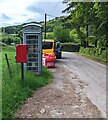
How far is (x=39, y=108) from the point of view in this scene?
29.8ft

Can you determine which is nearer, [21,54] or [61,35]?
[21,54]

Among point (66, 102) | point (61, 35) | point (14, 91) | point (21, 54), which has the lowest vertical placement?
point (66, 102)

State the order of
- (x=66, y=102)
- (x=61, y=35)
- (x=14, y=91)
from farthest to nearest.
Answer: (x=61, y=35)
(x=14, y=91)
(x=66, y=102)

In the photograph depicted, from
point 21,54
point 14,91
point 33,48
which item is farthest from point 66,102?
point 33,48

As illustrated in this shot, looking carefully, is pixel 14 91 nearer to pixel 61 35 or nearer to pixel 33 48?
pixel 33 48

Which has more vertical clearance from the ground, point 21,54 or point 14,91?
point 21,54

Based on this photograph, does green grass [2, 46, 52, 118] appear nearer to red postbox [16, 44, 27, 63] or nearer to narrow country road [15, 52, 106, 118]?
narrow country road [15, 52, 106, 118]

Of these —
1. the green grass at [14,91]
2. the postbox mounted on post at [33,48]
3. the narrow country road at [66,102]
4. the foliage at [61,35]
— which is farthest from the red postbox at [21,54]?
the foliage at [61,35]

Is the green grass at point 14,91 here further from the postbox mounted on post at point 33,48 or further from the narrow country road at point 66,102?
the postbox mounted on post at point 33,48

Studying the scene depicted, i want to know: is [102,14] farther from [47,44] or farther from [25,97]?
[25,97]

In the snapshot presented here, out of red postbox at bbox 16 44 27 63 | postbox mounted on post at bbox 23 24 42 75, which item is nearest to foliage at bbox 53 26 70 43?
postbox mounted on post at bbox 23 24 42 75

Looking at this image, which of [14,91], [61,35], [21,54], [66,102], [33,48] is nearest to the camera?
[66,102]

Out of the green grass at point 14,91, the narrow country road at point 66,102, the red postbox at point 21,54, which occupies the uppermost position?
the red postbox at point 21,54

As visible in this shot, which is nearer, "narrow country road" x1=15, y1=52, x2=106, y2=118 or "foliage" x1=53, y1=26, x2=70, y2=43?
"narrow country road" x1=15, y1=52, x2=106, y2=118
